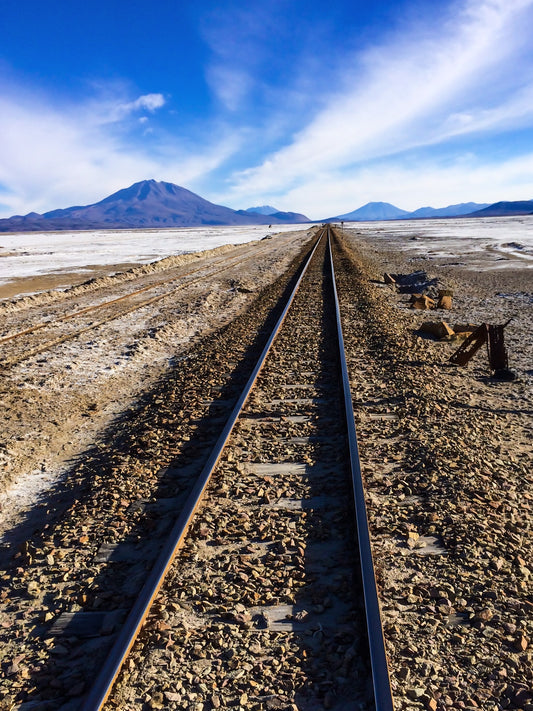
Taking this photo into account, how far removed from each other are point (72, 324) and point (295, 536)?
11001 mm

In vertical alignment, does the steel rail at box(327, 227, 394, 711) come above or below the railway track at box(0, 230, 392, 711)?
above

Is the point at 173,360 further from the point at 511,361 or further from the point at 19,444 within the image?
the point at 511,361

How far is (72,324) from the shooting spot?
1290cm

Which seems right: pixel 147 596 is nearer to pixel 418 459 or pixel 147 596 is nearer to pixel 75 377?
pixel 418 459

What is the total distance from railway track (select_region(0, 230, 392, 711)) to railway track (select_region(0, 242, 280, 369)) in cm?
591

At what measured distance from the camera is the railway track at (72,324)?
10078 mm

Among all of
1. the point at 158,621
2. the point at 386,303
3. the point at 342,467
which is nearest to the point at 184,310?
the point at 386,303

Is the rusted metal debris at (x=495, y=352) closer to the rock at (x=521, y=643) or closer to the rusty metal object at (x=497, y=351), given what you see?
the rusty metal object at (x=497, y=351)

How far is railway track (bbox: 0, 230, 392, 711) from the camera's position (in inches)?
98.0

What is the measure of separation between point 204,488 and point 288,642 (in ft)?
5.49

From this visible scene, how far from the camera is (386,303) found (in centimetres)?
1430

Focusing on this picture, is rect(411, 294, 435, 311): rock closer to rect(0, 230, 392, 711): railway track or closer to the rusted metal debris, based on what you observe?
the rusted metal debris

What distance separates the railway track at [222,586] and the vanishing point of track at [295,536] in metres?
0.01

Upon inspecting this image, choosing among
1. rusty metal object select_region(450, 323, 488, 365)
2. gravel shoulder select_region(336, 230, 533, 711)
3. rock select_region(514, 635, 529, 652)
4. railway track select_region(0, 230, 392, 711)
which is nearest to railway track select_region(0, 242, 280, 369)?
railway track select_region(0, 230, 392, 711)
